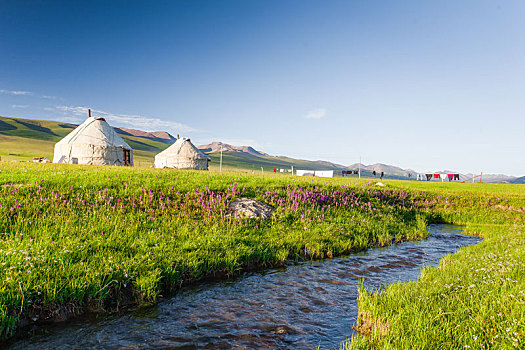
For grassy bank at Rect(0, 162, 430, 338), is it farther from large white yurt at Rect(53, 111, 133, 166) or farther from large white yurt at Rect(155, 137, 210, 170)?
large white yurt at Rect(155, 137, 210, 170)

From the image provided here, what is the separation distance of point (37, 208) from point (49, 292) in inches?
198

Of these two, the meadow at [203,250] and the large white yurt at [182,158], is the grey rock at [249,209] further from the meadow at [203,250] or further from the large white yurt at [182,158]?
the large white yurt at [182,158]

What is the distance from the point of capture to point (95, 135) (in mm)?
42000

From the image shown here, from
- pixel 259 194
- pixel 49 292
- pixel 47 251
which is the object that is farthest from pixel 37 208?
pixel 259 194

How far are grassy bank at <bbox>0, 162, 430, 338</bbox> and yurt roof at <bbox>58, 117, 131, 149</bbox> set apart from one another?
33.5m

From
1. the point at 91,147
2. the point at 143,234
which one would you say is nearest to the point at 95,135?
the point at 91,147

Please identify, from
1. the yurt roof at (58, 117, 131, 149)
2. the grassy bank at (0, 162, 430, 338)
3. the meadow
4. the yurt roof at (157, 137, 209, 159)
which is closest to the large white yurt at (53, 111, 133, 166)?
the yurt roof at (58, 117, 131, 149)

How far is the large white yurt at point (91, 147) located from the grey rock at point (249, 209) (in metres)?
37.5

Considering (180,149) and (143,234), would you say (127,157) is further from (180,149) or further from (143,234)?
(143,234)

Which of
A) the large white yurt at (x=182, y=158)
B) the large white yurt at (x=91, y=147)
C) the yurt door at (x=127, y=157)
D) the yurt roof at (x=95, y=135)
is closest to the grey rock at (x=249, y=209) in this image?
the large white yurt at (x=91, y=147)

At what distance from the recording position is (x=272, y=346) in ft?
12.4

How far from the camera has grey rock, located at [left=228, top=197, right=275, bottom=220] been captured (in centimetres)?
983

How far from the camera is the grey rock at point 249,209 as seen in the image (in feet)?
32.2

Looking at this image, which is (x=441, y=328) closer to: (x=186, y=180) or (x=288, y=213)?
(x=288, y=213)
